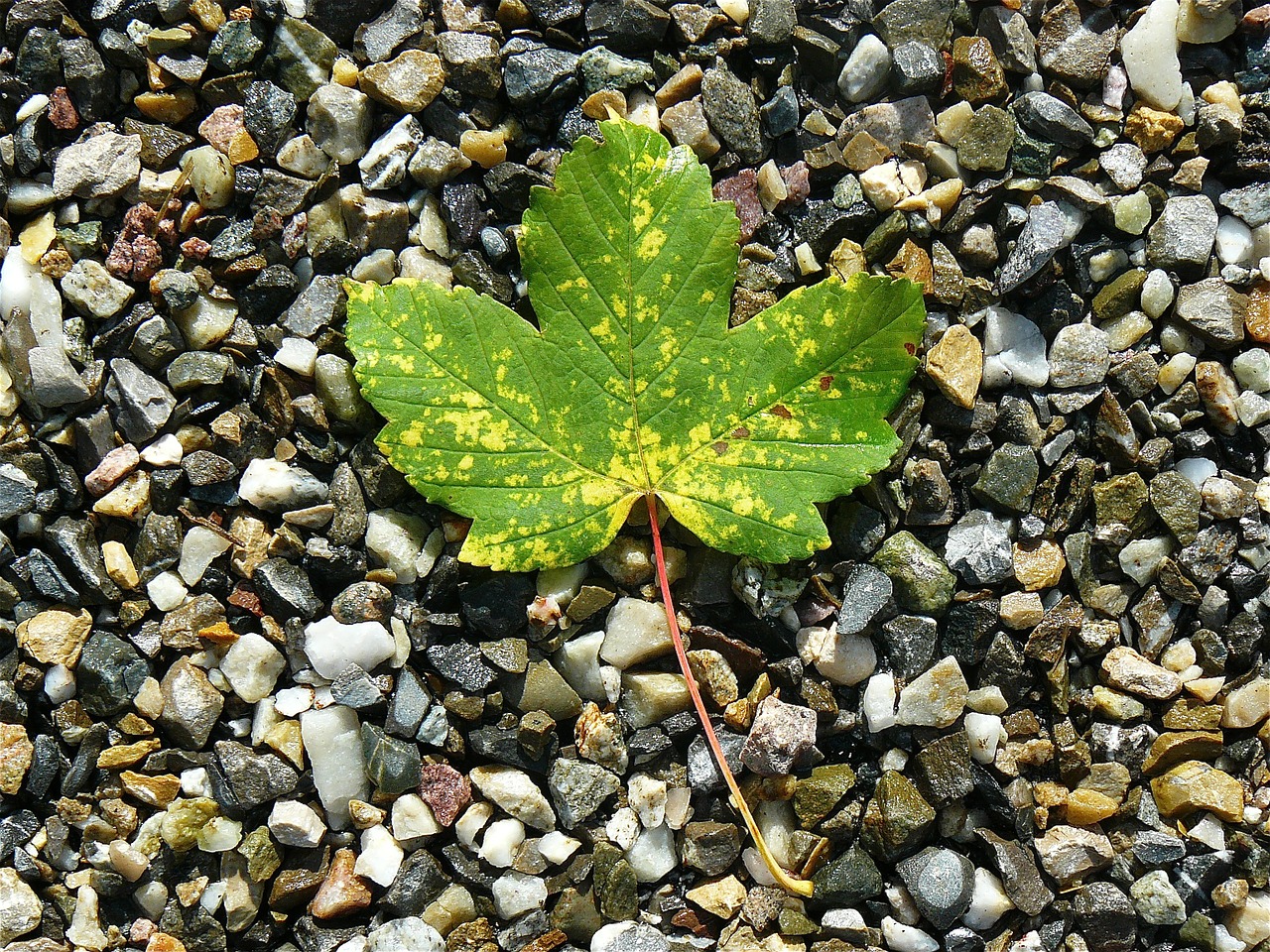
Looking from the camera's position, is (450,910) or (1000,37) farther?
(1000,37)

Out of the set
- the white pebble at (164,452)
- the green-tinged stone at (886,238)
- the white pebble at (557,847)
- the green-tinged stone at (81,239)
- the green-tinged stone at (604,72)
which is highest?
the green-tinged stone at (604,72)

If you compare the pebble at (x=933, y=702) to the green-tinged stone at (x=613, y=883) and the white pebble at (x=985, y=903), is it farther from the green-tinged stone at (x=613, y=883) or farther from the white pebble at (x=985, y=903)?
the green-tinged stone at (x=613, y=883)

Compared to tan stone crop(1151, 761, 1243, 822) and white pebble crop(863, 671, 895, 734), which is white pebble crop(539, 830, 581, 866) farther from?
tan stone crop(1151, 761, 1243, 822)

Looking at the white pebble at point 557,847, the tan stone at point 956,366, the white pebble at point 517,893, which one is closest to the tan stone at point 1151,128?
the tan stone at point 956,366

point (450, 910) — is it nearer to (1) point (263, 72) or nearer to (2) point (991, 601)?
(2) point (991, 601)

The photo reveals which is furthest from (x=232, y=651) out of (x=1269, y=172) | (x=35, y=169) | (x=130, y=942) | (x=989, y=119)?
(x=1269, y=172)

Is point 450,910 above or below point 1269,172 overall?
below
